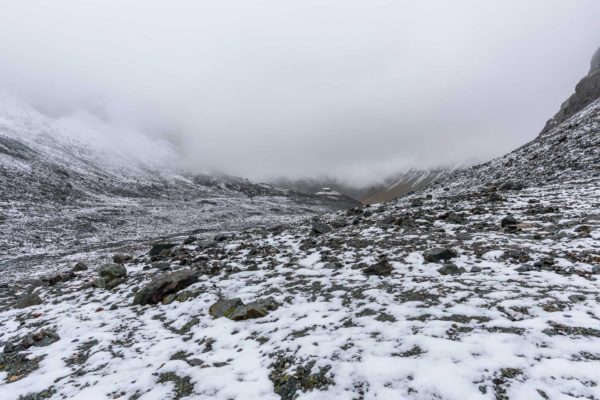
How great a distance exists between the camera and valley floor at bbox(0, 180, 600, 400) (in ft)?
18.5

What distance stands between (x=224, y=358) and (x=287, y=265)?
24.1 feet

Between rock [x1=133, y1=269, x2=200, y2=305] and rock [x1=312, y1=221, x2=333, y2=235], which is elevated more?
rock [x1=312, y1=221, x2=333, y2=235]

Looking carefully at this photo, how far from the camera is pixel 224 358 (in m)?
7.49

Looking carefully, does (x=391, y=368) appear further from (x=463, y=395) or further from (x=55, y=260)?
(x=55, y=260)

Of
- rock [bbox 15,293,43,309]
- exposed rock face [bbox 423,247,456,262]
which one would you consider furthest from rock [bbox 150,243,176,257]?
exposed rock face [bbox 423,247,456,262]

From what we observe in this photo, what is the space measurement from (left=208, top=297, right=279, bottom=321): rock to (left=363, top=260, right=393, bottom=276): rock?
384 centimetres

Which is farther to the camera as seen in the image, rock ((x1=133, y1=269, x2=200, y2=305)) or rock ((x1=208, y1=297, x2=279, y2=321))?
rock ((x1=133, y1=269, x2=200, y2=305))

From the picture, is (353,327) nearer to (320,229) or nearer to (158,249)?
(320,229)

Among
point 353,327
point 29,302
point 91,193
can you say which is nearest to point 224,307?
point 353,327

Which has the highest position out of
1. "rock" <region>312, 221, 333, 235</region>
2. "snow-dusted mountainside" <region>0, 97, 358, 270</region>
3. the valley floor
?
"snow-dusted mountainside" <region>0, 97, 358, 270</region>

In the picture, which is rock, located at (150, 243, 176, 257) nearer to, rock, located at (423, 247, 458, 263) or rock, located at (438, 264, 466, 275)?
rock, located at (423, 247, 458, 263)

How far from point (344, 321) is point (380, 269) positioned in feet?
13.0

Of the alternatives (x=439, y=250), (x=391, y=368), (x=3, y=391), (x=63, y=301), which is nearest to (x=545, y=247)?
(x=439, y=250)

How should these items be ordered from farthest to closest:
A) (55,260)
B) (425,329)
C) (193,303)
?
(55,260), (193,303), (425,329)
